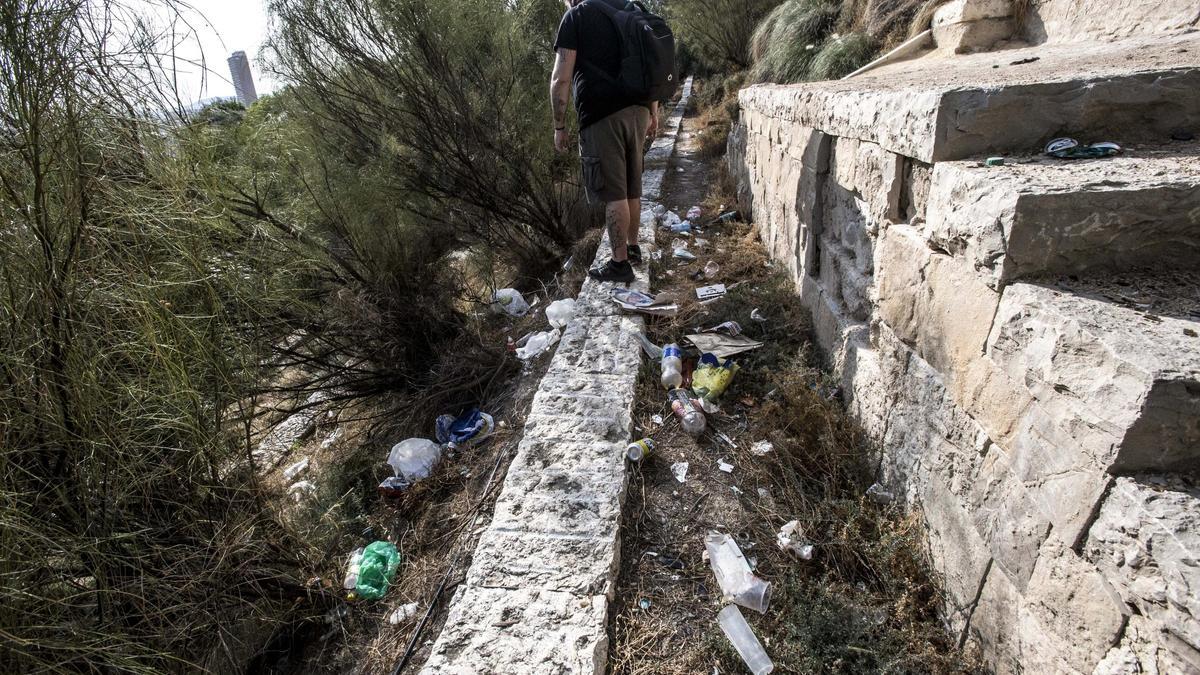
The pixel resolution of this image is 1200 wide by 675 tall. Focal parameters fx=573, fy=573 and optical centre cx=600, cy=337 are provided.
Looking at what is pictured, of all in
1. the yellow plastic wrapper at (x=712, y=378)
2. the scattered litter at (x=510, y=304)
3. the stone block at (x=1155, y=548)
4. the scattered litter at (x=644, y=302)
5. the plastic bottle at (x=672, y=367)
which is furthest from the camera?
the scattered litter at (x=510, y=304)

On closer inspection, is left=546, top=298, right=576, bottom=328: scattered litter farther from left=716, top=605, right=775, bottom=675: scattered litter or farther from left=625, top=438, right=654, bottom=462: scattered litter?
left=716, top=605, right=775, bottom=675: scattered litter

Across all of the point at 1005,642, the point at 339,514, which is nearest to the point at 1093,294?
the point at 1005,642

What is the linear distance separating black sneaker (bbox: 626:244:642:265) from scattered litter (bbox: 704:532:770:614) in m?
2.39

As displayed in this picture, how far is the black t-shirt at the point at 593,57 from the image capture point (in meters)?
3.22

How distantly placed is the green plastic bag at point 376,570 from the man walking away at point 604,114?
83.9 inches

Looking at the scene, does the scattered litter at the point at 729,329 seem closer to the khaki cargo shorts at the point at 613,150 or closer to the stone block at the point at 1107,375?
the khaki cargo shorts at the point at 613,150

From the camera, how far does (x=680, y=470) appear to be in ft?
7.73

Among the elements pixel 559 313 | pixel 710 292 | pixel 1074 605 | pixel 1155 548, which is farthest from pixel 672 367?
pixel 1155 548

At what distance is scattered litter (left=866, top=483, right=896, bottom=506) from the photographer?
6.62 ft

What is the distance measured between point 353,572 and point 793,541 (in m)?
1.81

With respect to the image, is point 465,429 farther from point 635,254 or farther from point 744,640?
point 744,640

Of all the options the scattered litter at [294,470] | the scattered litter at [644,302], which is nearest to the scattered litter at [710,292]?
the scattered litter at [644,302]

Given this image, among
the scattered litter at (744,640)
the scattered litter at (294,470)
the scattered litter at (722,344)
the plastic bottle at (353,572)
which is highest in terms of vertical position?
the scattered litter at (722,344)

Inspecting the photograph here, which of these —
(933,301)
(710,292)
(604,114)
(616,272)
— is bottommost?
(710,292)
